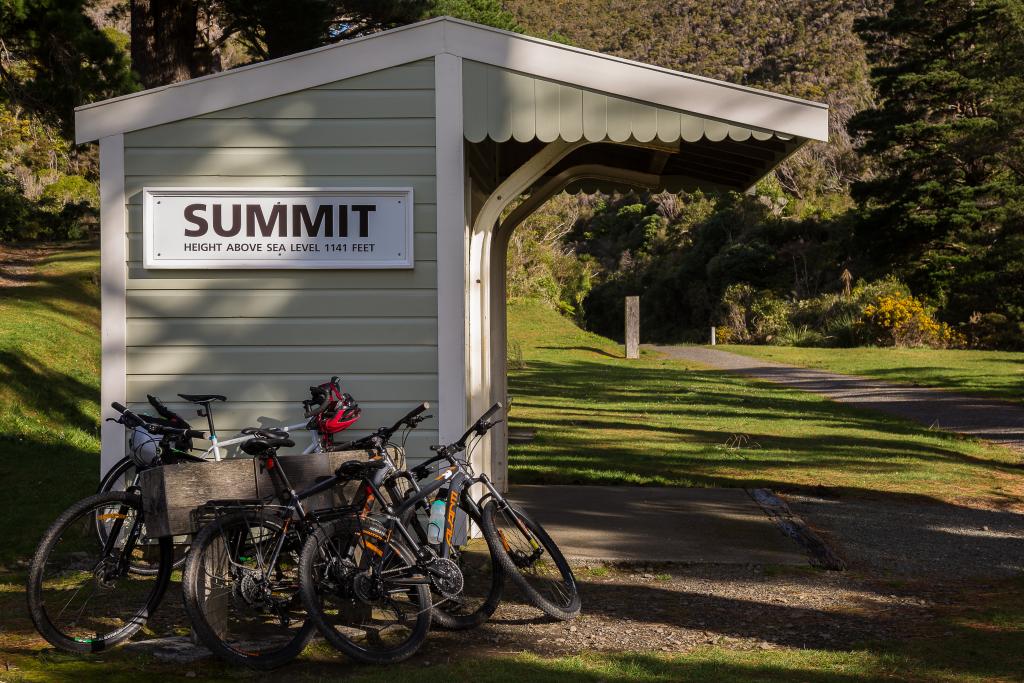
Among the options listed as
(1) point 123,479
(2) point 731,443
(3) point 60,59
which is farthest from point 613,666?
(3) point 60,59

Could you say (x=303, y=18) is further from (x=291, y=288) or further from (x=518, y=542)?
(x=518, y=542)

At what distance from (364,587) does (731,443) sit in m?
8.70

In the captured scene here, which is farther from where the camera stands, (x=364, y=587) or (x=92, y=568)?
(x=92, y=568)

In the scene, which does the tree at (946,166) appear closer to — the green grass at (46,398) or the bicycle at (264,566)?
the green grass at (46,398)

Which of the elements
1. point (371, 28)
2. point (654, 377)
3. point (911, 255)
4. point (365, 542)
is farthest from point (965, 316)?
point (365, 542)

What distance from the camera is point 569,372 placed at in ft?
79.7

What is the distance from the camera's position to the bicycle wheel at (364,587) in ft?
16.4

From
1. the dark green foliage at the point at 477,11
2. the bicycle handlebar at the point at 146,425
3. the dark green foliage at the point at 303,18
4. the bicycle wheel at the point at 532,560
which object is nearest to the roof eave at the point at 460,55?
the bicycle handlebar at the point at 146,425

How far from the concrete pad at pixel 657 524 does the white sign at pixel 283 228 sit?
223cm

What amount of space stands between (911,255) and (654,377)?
22606mm

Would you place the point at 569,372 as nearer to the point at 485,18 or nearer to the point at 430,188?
the point at 485,18

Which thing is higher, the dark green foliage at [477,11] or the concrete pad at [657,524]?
the dark green foliage at [477,11]

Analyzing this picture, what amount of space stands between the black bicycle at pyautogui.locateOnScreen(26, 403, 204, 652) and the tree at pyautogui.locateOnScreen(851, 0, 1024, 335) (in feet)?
109

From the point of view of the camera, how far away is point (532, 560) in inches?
219
